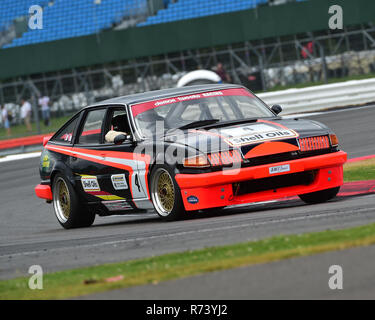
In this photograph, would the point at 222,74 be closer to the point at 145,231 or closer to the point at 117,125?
the point at 117,125

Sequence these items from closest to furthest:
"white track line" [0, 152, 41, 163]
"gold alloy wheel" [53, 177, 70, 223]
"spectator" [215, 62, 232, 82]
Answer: "gold alloy wheel" [53, 177, 70, 223] → "white track line" [0, 152, 41, 163] → "spectator" [215, 62, 232, 82]

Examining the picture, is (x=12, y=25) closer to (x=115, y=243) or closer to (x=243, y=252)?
(x=115, y=243)

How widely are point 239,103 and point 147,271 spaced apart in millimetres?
4721

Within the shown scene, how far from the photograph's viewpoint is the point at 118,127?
33.9 ft

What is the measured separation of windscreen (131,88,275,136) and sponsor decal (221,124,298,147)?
60cm

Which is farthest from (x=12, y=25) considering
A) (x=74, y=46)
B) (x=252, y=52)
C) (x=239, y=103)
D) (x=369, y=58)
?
(x=239, y=103)

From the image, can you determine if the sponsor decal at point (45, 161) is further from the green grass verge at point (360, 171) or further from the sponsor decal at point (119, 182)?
the green grass verge at point (360, 171)

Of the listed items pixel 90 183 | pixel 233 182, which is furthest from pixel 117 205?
pixel 233 182

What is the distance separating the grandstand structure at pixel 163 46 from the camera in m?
29.5

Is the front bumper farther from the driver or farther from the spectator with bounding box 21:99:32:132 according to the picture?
the spectator with bounding box 21:99:32:132

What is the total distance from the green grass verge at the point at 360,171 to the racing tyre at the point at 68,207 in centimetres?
334

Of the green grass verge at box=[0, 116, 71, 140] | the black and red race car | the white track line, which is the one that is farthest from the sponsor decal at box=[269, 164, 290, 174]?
the green grass verge at box=[0, 116, 71, 140]

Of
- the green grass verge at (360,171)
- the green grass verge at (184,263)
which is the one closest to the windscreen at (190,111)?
the green grass verge at (360,171)

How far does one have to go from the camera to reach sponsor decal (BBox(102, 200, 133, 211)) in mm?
9969
